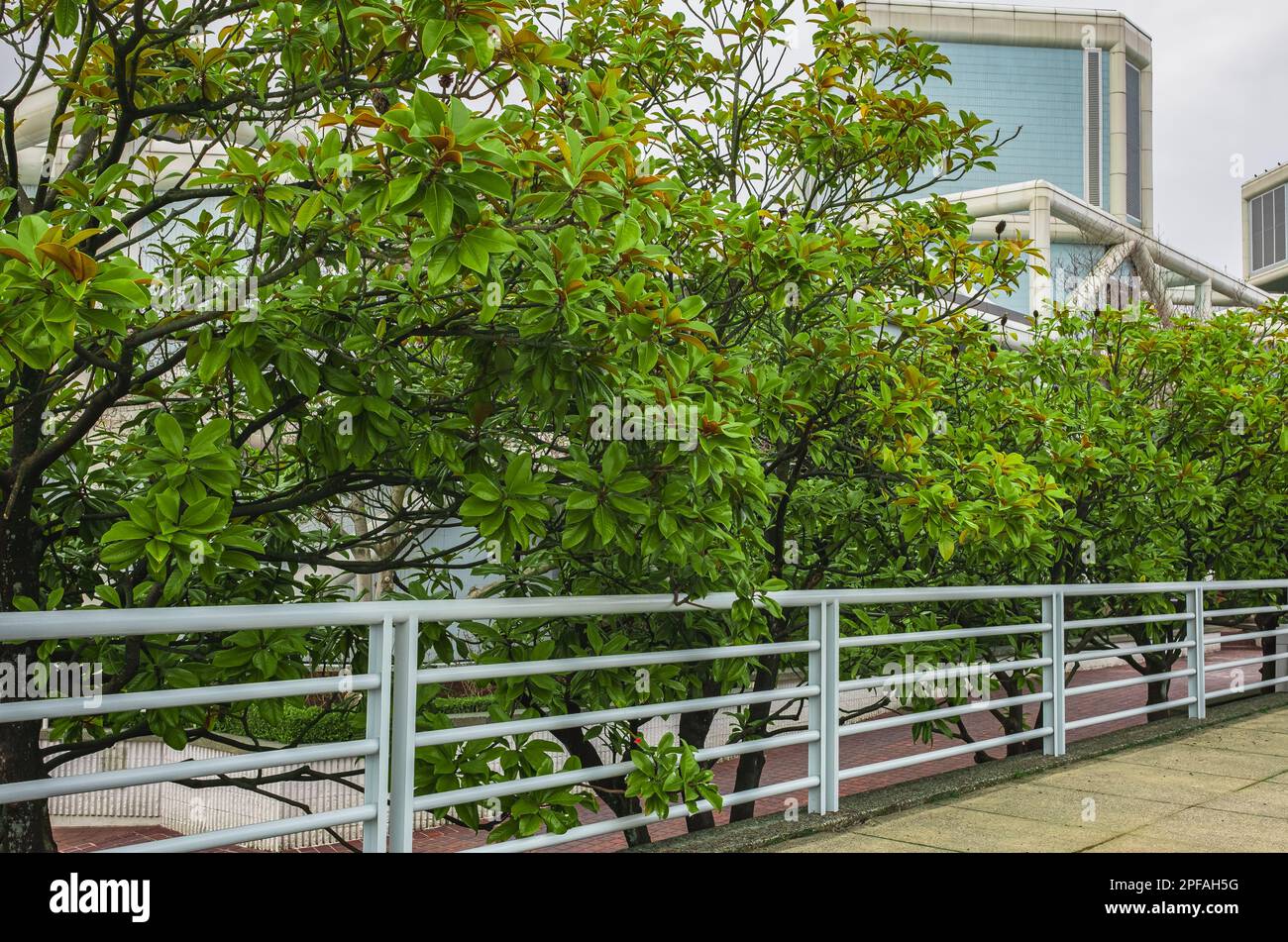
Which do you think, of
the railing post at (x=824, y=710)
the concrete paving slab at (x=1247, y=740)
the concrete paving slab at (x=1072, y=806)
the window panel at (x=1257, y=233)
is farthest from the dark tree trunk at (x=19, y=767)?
the window panel at (x=1257, y=233)

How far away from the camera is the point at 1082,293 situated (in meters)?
31.4

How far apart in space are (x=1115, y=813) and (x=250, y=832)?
4.23 meters

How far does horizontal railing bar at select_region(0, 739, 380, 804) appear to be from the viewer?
2.93 metres

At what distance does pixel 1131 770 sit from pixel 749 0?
17.6 ft

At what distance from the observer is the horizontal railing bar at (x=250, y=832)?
3.18 m

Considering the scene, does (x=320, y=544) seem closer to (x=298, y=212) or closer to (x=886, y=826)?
(x=298, y=212)

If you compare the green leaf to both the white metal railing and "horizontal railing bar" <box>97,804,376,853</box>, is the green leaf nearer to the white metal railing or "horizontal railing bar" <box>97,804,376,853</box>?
the white metal railing

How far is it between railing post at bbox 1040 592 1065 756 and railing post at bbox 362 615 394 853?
4675 millimetres

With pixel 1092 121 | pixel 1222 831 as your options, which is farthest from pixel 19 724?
pixel 1092 121

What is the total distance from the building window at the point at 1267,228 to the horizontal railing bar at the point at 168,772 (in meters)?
114

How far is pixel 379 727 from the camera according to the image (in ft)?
12.5

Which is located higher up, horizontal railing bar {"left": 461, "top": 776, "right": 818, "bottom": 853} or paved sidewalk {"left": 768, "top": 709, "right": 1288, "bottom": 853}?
horizontal railing bar {"left": 461, "top": 776, "right": 818, "bottom": 853}

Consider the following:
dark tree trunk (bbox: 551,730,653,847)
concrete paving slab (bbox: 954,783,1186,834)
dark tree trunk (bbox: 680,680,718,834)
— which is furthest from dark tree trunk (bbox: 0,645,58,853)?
concrete paving slab (bbox: 954,783,1186,834)

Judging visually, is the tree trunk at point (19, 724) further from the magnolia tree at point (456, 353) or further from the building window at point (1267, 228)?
the building window at point (1267, 228)
